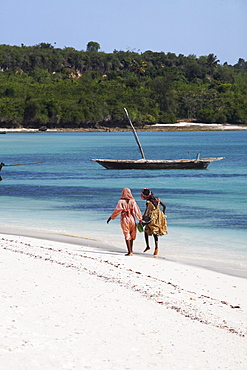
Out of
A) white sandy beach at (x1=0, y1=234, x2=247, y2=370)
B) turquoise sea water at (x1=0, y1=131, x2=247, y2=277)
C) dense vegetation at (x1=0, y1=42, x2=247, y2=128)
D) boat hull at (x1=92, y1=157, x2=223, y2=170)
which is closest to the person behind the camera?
white sandy beach at (x1=0, y1=234, x2=247, y2=370)

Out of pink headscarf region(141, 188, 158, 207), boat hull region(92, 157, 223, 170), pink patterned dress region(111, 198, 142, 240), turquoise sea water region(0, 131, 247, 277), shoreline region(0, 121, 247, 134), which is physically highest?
shoreline region(0, 121, 247, 134)

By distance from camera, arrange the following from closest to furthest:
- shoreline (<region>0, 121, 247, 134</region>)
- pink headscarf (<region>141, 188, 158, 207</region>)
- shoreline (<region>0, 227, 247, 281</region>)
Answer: shoreline (<region>0, 227, 247, 281</region>), pink headscarf (<region>141, 188, 158, 207</region>), shoreline (<region>0, 121, 247, 134</region>)

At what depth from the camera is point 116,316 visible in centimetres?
789

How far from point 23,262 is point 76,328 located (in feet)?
13.0

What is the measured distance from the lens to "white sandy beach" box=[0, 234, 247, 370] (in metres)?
6.44

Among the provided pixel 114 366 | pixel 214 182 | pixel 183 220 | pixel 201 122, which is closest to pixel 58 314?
pixel 114 366

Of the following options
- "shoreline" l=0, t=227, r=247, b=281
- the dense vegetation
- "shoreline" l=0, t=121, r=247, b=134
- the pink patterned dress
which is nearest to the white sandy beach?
"shoreline" l=0, t=227, r=247, b=281

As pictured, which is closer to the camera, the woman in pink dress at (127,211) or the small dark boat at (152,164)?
the woman in pink dress at (127,211)

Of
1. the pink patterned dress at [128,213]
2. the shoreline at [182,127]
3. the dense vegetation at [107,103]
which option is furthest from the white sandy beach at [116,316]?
the shoreline at [182,127]

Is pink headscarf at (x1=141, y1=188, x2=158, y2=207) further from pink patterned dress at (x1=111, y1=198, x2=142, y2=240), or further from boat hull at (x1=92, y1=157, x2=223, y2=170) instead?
boat hull at (x1=92, y1=157, x2=223, y2=170)

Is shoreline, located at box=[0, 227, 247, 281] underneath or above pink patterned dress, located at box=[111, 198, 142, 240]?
underneath

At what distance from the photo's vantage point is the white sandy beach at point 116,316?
6.44m

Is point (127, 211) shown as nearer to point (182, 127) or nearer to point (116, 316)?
point (116, 316)

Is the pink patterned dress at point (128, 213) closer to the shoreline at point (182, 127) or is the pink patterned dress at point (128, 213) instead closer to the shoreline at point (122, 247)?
the shoreline at point (122, 247)
